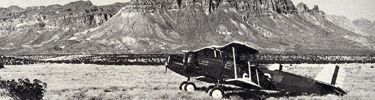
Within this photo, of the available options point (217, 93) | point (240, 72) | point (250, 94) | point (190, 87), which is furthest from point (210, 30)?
point (217, 93)

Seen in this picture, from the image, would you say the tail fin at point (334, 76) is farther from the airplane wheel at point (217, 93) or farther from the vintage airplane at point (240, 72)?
the airplane wheel at point (217, 93)

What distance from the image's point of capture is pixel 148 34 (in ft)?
485

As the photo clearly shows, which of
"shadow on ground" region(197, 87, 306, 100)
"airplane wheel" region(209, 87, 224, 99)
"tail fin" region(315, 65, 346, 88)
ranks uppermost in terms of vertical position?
"tail fin" region(315, 65, 346, 88)

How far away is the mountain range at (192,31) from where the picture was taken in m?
129

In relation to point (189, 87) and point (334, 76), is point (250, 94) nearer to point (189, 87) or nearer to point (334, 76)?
point (189, 87)

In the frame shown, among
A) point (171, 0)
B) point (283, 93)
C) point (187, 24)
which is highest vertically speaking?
point (171, 0)

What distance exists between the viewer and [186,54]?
1534 centimetres

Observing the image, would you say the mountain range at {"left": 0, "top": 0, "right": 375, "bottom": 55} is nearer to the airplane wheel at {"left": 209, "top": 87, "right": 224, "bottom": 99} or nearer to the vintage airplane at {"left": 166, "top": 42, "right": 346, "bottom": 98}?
the vintage airplane at {"left": 166, "top": 42, "right": 346, "bottom": 98}

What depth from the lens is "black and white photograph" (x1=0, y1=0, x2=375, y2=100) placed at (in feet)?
49.8

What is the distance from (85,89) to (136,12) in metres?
160

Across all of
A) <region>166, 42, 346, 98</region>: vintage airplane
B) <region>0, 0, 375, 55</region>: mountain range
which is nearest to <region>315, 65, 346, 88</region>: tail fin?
<region>166, 42, 346, 98</region>: vintage airplane

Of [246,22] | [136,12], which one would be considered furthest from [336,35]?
[136,12]

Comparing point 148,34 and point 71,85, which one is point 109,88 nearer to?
point 71,85

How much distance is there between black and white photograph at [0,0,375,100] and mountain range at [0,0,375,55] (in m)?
0.45
